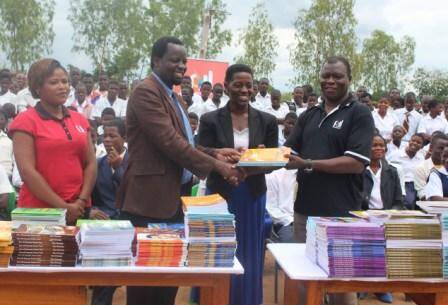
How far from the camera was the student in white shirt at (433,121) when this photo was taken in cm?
1042

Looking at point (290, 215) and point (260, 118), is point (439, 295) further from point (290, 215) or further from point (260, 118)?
point (290, 215)

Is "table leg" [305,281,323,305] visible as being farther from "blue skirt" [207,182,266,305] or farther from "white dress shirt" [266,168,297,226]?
"white dress shirt" [266,168,297,226]

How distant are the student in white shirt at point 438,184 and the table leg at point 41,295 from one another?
456 centimetres

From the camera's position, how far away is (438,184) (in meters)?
6.25

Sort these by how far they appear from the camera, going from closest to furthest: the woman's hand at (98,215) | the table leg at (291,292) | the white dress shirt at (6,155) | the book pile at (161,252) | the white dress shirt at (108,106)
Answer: the book pile at (161,252) < the table leg at (291,292) < the woman's hand at (98,215) < the white dress shirt at (6,155) < the white dress shirt at (108,106)

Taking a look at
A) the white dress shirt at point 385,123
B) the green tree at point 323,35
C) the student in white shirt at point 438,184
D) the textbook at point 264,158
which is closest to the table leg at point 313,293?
the textbook at point 264,158

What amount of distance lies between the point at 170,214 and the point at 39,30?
829 inches

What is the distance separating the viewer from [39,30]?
22.5m

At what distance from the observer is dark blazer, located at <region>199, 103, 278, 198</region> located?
4043mm

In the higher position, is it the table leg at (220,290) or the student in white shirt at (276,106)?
the student in white shirt at (276,106)

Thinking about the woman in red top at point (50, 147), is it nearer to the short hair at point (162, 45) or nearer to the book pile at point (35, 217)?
the book pile at point (35, 217)

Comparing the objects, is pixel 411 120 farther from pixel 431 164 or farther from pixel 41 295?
pixel 41 295

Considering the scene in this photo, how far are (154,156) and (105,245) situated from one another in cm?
75

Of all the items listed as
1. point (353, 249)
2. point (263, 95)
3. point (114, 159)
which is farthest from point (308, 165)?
point (263, 95)
